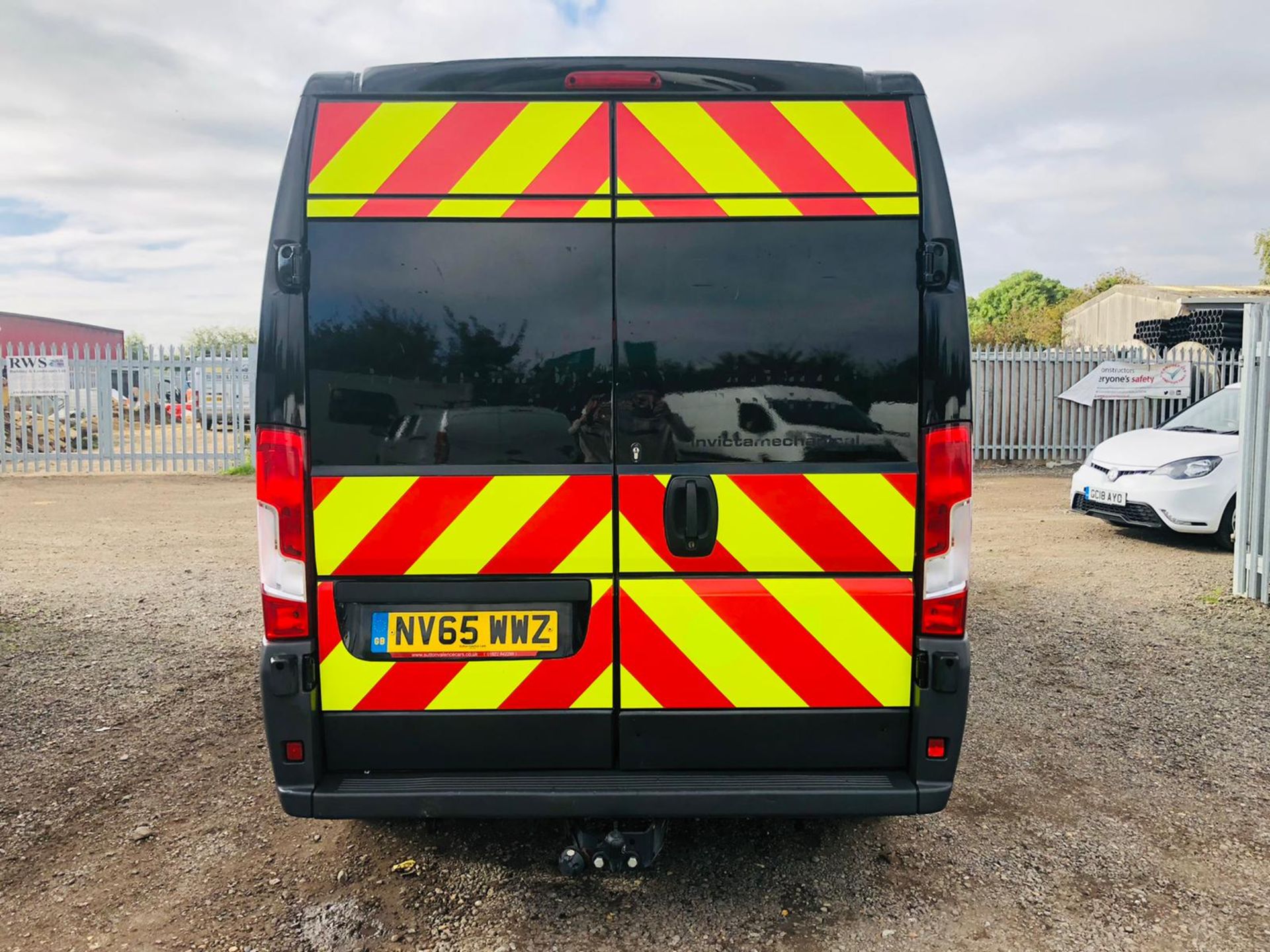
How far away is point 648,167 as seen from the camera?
8.68 ft

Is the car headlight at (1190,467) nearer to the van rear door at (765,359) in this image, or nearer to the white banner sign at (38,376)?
the van rear door at (765,359)

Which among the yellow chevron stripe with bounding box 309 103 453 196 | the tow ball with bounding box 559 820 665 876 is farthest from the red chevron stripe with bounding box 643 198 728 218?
the tow ball with bounding box 559 820 665 876

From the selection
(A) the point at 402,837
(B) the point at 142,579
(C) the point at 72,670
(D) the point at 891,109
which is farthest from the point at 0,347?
(D) the point at 891,109

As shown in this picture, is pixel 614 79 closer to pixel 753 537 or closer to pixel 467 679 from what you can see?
pixel 753 537

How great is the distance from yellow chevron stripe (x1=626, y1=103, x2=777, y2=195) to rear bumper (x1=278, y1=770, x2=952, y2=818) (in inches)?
67.4

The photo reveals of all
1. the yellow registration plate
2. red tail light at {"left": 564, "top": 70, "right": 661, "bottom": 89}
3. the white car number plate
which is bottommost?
the white car number plate

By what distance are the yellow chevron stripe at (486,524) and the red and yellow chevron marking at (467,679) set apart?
11.5 inches

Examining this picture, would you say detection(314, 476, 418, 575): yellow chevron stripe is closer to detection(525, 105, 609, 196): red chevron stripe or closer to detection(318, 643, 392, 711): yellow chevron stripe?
detection(318, 643, 392, 711): yellow chevron stripe

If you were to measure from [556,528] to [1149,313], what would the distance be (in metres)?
26.4

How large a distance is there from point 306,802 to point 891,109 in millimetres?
2599

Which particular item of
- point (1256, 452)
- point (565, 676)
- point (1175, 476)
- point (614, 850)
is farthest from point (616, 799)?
point (1175, 476)

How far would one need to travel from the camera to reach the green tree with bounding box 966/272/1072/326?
71.4 meters

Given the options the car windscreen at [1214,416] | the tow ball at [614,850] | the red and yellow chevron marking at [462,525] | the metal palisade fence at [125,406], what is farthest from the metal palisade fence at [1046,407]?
the red and yellow chevron marking at [462,525]

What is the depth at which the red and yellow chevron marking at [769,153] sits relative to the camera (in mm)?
2637
